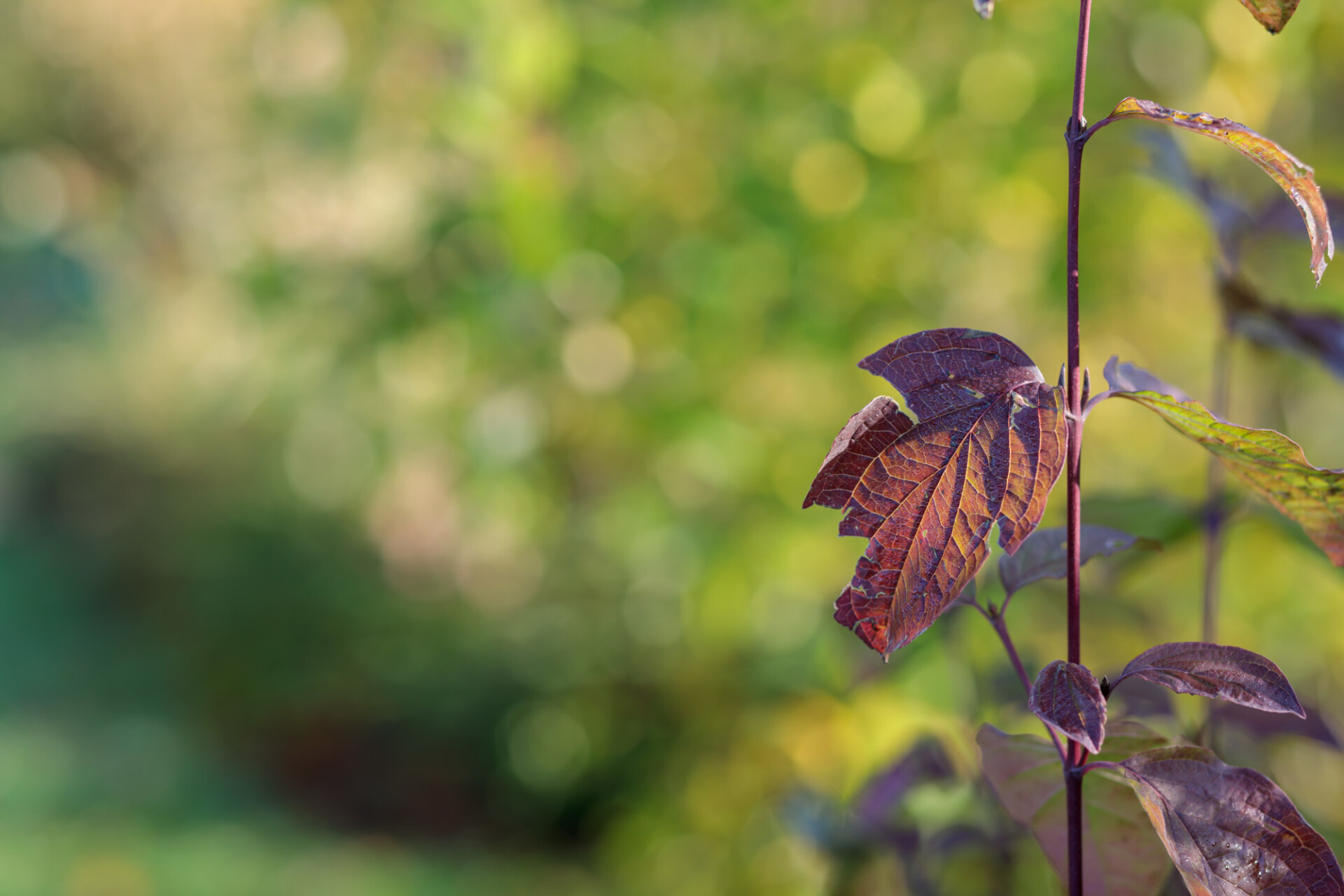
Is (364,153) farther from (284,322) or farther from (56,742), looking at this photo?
(56,742)

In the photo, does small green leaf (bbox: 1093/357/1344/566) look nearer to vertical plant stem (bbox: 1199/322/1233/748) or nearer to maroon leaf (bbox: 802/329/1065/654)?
maroon leaf (bbox: 802/329/1065/654)

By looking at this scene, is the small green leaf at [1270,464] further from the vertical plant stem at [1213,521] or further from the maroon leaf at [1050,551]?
the vertical plant stem at [1213,521]

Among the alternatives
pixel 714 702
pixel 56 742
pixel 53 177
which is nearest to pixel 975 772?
pixel 714 702

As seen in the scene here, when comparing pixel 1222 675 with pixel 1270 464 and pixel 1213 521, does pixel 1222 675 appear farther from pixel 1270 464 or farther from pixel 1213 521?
pixel 1213 521

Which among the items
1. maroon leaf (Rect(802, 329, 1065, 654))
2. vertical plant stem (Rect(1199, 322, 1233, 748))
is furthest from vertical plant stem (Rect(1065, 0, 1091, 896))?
vertical plant stem (Rect(1199, 322, 1233, 748))

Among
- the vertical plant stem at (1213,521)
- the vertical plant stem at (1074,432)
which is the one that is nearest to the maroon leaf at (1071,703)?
the vertical plant stem at (1074,432)

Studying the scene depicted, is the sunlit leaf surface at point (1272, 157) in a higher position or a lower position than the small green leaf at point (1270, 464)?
higher
